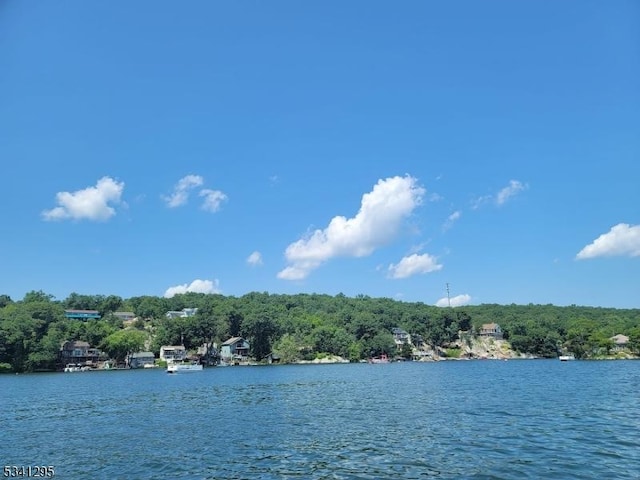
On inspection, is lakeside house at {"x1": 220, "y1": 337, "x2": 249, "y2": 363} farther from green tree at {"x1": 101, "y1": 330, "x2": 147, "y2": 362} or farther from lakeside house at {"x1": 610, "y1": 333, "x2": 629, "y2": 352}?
lakeside house at {"x1": 610, "y1": 333, "x2": 629, "y2": 352}

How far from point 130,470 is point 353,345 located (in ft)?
558

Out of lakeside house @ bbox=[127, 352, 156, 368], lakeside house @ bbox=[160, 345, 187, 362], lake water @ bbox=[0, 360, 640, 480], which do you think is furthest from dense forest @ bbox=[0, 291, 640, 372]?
lake water @ bbox=[0, 360, 640, 480]

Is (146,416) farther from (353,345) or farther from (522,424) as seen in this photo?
(353,345)

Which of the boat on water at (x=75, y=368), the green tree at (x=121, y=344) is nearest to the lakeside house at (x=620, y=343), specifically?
the green tree at (x=121, y=344)

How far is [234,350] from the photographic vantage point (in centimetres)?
17625

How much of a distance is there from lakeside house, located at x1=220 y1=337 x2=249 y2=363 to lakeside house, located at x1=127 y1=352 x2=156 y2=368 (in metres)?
25.5

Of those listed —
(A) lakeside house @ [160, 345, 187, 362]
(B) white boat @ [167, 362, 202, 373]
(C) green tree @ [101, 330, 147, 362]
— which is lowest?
(B) white boat @ [167, 362, 202, 373]

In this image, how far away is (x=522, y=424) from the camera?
3056 centimetres

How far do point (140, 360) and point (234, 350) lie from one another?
110 feet

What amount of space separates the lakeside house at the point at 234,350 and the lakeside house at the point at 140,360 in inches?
1003

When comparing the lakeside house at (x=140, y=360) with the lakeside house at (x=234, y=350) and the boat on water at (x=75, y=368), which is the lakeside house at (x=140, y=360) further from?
the lakeside house at (x=234, y=350)

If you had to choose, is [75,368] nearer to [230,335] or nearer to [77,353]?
[77,353]

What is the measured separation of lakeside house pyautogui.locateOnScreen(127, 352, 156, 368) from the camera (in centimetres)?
16238

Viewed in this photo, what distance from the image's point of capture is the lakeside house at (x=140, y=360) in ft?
533
